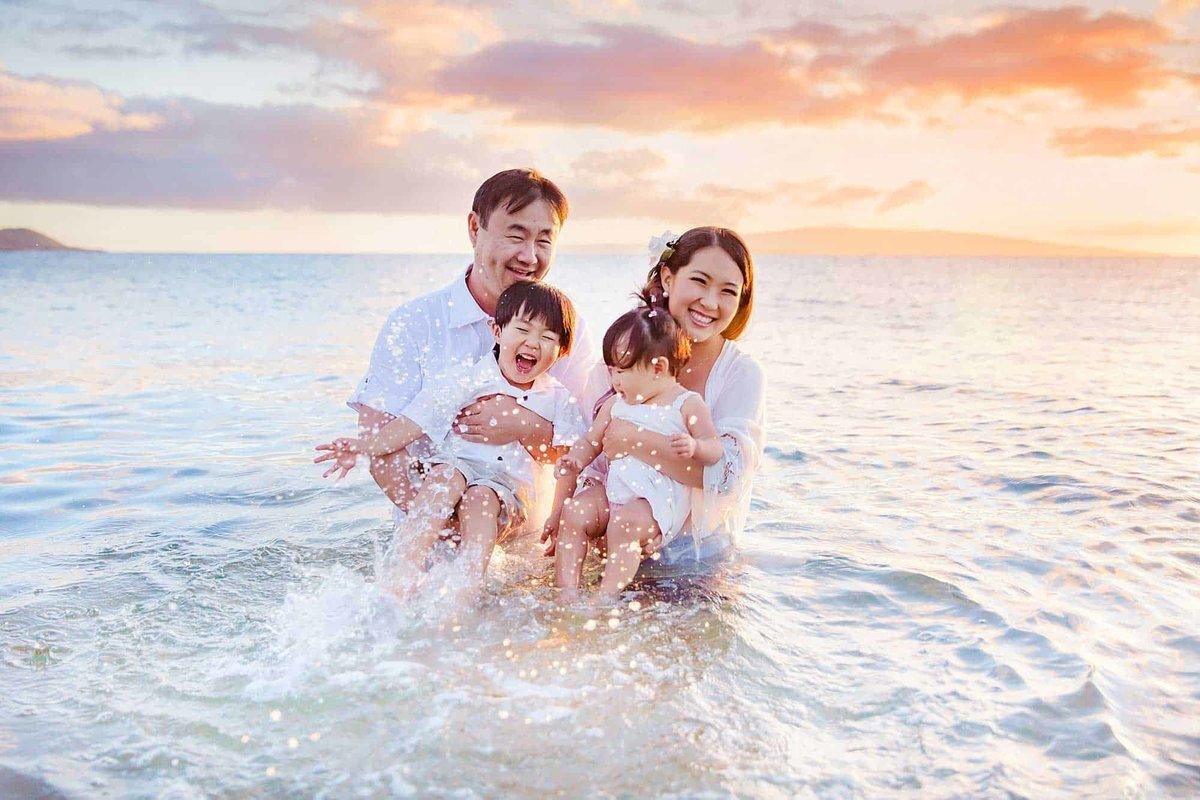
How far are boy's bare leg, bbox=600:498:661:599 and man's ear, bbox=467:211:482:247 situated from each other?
1706mm

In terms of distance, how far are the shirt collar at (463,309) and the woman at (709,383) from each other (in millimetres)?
928

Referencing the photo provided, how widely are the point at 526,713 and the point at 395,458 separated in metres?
1.96

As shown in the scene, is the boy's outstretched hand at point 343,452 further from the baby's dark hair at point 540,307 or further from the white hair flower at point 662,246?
the white hair flower at point 662,246

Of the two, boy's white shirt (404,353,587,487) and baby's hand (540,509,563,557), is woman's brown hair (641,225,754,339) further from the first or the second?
baby's hand (540,509,563,557)

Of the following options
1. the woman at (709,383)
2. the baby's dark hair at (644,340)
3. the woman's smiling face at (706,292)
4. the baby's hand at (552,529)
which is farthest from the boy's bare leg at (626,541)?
the woman's smiling face at (706,292)

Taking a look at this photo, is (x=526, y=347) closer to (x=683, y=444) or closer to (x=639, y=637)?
(x=683, y=444)

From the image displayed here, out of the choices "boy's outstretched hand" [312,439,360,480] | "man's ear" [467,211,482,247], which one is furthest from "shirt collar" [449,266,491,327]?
"boy's outstretched hand" [312,439,360,480]

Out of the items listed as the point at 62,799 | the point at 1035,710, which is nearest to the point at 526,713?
the point at 62,799

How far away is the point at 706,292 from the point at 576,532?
1.35 meters

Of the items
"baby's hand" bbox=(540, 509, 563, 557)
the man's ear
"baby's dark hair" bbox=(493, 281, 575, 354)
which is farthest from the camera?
the man's ear

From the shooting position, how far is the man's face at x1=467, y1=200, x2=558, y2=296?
482cm

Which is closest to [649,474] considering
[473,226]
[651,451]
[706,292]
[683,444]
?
[651,451]

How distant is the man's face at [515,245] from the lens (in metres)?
4.82

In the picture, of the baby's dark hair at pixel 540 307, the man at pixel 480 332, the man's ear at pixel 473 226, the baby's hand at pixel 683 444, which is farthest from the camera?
the man's ear at pixel 473 226
